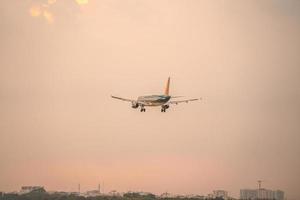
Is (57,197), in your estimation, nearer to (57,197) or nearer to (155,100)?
(57,197)

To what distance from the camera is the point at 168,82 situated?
95188mm

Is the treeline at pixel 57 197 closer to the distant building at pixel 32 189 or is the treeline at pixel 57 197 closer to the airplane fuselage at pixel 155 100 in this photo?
the distant building at pixel 32 189

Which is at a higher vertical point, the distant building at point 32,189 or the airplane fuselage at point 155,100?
the airplane fuselage at point 155,100

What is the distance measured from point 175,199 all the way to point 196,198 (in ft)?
42.7

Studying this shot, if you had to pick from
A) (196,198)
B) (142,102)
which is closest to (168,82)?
(142,102)

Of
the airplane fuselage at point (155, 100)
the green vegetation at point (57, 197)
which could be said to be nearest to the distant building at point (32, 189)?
the green vegetation at point (57, 197)

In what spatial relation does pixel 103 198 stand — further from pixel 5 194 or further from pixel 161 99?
pixel 161 99

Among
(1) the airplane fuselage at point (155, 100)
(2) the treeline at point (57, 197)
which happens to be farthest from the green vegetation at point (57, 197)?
(1) the airplane fuselage at point (155, 100)

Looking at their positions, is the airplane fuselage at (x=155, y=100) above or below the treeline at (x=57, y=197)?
above

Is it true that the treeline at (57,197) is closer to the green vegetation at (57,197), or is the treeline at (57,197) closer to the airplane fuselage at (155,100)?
the green vegetation at (57,197)

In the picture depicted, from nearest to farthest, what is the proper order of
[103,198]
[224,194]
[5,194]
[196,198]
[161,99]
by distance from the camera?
[161,99], [5,194], [103,198], [196,198], [224,194]

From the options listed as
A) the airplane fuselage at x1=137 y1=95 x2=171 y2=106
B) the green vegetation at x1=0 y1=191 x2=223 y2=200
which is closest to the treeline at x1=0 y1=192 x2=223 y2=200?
the green vegetation at x1=0 y1=191 x2=223 y2=200

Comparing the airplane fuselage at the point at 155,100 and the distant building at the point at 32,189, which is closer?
the airplane fuselage at the point at 155,100

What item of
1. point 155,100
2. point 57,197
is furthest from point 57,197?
point 155,100
